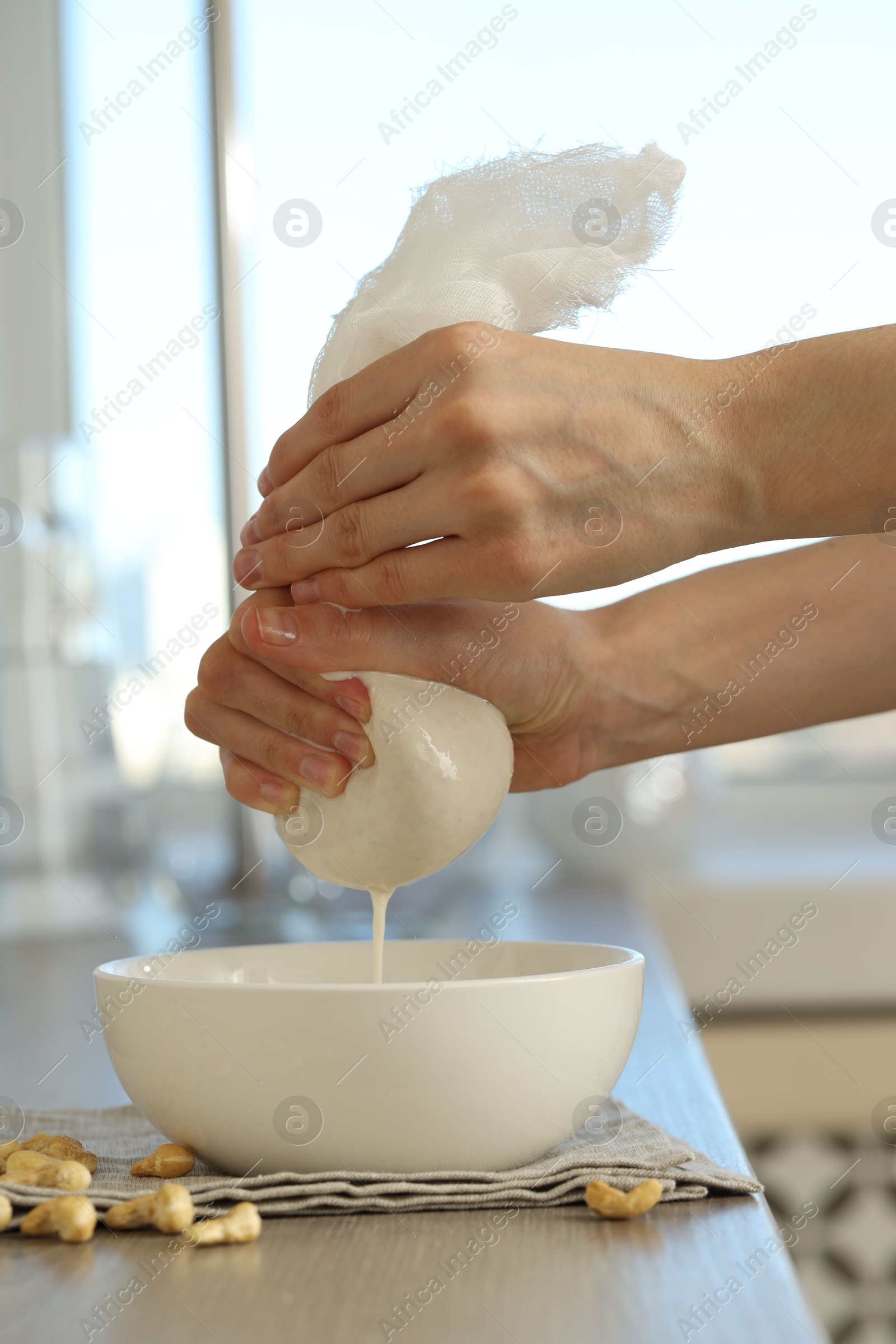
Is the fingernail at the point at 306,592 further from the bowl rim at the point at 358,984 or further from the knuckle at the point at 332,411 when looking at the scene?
the bowl rim at the point at 358,984

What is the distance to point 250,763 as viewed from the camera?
33.7 inches

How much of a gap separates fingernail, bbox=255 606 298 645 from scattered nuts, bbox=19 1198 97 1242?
1.12 ft

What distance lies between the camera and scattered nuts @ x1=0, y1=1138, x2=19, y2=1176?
0.63m

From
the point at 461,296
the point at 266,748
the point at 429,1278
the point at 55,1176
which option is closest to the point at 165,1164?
the point at 55,1176

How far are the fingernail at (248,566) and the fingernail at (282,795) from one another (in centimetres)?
14

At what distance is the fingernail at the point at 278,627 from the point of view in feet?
2.52

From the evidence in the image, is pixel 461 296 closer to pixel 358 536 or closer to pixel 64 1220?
pixel 358 536

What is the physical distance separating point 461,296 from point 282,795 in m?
0.34

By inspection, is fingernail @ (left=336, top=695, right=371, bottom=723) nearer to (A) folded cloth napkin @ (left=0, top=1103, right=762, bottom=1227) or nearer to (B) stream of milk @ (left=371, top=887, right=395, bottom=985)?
(B) stream of milk @ (left=371, top=887, right=395, bottom=985)

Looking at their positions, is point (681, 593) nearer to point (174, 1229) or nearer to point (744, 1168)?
point (744, 1168)

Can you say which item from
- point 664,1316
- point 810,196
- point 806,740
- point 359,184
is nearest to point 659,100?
point 810,196

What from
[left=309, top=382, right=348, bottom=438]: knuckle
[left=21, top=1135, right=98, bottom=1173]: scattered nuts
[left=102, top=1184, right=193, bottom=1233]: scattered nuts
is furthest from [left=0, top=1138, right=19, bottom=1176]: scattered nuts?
[left=309, top=382, right=348, bottom=438]: knuckle

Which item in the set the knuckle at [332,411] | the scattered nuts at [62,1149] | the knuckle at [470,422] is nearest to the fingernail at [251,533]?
the knuckle at [332,411]

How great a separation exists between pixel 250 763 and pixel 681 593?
Result: 44 cm
